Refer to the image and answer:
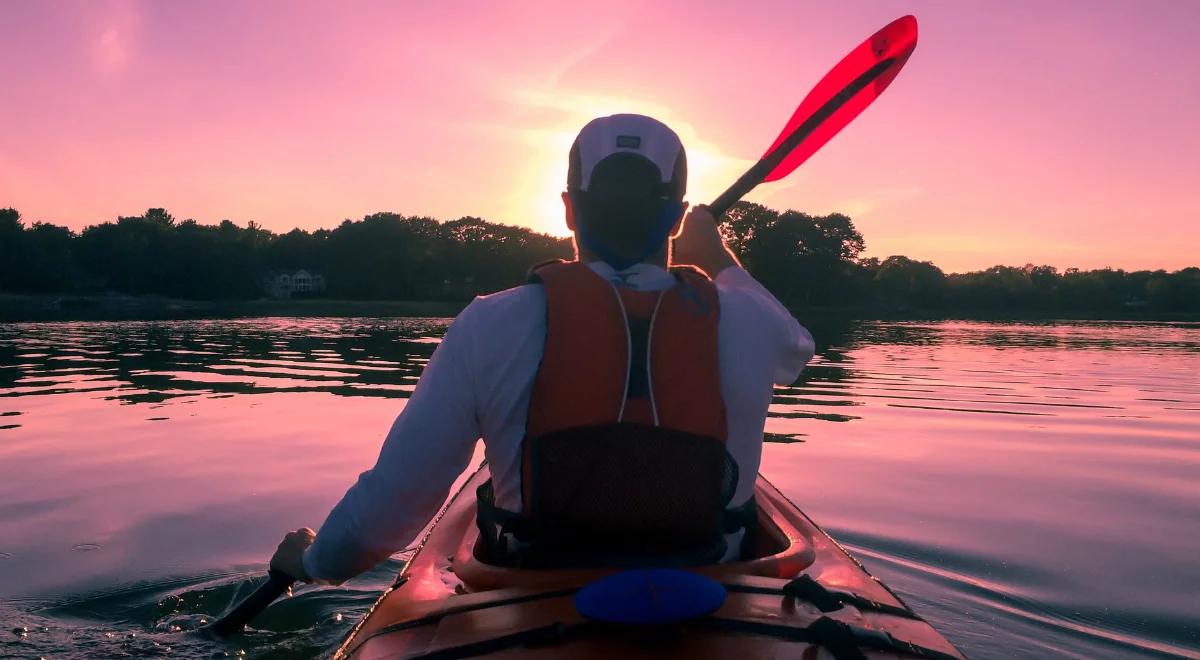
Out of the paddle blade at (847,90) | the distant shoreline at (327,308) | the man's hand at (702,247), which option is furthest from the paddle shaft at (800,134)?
the distant shoreline at (327,308)

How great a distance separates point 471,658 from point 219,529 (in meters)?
4.15

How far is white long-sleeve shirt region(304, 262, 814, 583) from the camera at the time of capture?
6.10 feet

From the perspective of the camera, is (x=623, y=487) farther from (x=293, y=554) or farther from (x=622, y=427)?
(x=293, y=554)

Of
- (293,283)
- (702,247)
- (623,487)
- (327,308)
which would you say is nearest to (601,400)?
(623,487)

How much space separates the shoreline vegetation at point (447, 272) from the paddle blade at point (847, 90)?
5756 cm

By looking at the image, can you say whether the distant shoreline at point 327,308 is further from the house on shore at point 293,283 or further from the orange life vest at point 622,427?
the orange life vest at point 622,427

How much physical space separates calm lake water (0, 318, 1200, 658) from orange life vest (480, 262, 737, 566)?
2.02 meters

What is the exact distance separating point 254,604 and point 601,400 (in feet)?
6.03

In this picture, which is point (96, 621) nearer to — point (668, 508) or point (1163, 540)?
point (668, 508)

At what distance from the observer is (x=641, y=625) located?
1487 millimetres

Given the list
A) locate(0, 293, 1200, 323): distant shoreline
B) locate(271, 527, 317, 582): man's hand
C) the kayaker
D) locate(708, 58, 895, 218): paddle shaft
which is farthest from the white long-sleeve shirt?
locate(0, 293, 1200, 323): distant shoreline

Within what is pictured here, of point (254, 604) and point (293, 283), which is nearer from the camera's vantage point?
point (254, 604)

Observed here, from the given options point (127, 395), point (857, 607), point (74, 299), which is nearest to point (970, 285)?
point (74, 299)

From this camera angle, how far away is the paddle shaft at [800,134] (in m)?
4.22
